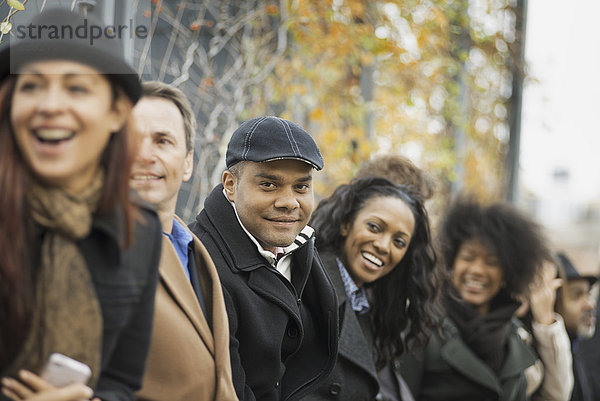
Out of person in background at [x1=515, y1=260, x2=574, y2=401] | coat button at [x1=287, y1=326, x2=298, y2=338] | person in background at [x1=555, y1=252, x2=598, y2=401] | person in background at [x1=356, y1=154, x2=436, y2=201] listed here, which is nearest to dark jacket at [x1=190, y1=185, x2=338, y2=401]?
coat button at [x1=287, y1=326, x2=298, y2=338]

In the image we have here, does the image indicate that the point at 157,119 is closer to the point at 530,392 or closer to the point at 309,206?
the point at 309,206

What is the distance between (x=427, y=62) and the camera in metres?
7.44

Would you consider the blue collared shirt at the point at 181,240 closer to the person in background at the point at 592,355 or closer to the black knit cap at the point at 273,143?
the black knit cap at the point at 273,143

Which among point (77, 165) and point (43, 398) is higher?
point (77, 165)

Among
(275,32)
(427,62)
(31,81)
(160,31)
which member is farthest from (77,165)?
(427,62)

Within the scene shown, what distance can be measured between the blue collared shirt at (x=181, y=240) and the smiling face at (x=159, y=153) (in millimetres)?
61

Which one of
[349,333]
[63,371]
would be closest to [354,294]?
[349,333]

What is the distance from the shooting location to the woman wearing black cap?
62.0 inches

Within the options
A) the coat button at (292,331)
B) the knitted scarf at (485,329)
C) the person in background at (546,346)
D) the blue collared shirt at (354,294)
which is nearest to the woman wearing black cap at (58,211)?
the coat button at (292,331)

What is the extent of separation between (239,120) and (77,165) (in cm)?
314

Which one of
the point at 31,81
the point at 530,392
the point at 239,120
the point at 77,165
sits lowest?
the point at 530,392

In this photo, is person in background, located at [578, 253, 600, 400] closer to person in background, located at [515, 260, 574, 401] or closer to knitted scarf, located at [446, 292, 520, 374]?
person in background, located at [515, 260, 574, 401]

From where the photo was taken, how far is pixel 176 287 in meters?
2.10

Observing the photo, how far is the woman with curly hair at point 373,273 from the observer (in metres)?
3.24
